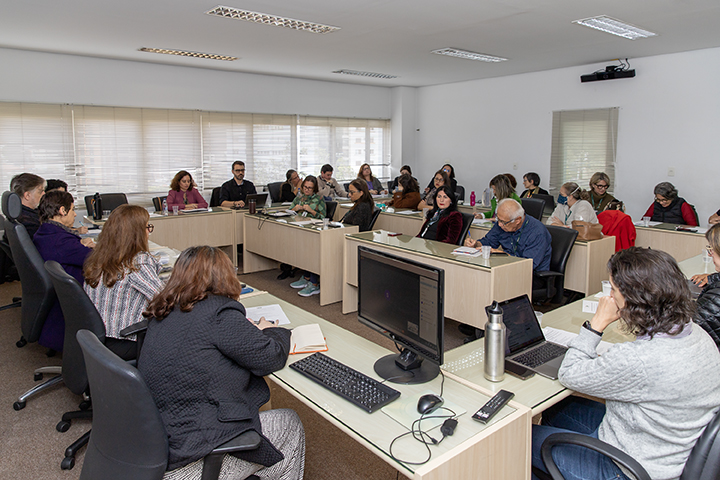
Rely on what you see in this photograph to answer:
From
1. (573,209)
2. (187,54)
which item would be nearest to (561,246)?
(573,209)

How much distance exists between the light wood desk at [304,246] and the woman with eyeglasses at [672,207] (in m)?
3.71

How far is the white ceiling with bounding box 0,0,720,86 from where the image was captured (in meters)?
4.47

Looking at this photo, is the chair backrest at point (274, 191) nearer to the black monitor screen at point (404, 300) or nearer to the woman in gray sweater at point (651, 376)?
the black monitor screen at point (404, 300)

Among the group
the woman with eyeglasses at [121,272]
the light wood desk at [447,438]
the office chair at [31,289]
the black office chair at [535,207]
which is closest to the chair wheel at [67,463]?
the woman with eyeglasses at [121,272]

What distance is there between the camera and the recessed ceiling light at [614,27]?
4992 millimetres

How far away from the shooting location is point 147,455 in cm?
150

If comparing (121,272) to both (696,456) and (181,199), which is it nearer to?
(696,456)

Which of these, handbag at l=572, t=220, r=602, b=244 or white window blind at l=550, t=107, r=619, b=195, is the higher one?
white window blind at l=550, t=107, r=619, b=195

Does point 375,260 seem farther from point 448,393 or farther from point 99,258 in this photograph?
point 99,258

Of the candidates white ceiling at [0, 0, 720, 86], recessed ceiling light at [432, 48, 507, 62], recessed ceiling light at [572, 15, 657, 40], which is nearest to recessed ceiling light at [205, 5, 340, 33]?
white ceiling at [0, 0, 720, 86]

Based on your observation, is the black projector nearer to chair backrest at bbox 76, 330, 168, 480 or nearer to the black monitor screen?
the black monitor screen

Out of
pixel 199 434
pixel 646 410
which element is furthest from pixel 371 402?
pixel 646 410

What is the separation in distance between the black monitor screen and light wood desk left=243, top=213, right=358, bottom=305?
2.84 m

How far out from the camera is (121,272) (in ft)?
8.23
